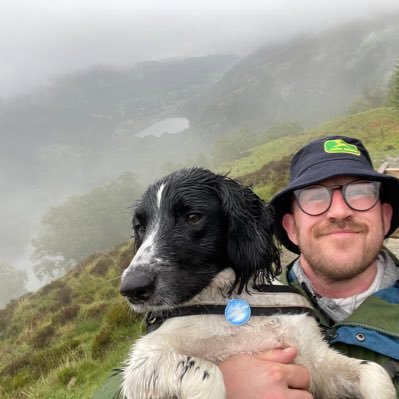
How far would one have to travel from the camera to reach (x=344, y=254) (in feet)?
9.88

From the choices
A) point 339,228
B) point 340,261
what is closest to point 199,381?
point 340,261

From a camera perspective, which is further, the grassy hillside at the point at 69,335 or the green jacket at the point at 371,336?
the grassy hillside at the point at 69,335

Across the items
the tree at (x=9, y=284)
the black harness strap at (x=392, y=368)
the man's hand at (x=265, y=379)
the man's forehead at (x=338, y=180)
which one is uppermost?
the man's forehead at (x=338, y=180)

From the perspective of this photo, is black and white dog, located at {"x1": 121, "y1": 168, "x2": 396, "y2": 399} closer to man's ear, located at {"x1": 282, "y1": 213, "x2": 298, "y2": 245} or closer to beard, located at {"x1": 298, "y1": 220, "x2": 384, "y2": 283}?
beard, located at {"x1": 298, "y1": 220, "x2": 384, "y2": 283}

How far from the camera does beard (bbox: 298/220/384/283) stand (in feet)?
9.76

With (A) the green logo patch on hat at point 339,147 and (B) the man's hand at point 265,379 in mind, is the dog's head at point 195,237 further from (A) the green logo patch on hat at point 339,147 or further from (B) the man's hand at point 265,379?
(A) the green logo patch on hat at point 339,147

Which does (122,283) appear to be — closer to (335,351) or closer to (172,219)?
(172,219)

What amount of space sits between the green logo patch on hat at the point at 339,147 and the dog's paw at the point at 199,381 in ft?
6.57

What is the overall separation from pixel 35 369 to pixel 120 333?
316cm

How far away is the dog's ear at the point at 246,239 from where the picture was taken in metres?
2.73

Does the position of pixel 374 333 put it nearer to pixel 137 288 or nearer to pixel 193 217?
pixel 193 217

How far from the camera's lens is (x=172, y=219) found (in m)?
2.70

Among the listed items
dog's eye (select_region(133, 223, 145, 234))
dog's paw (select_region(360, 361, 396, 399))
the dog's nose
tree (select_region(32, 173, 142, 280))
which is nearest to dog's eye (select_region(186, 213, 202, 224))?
dog's eye (select_region(133, 223, 145, 234))

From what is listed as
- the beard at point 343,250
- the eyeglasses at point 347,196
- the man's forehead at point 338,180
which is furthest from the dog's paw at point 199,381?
the man's forehead at point 338,180
